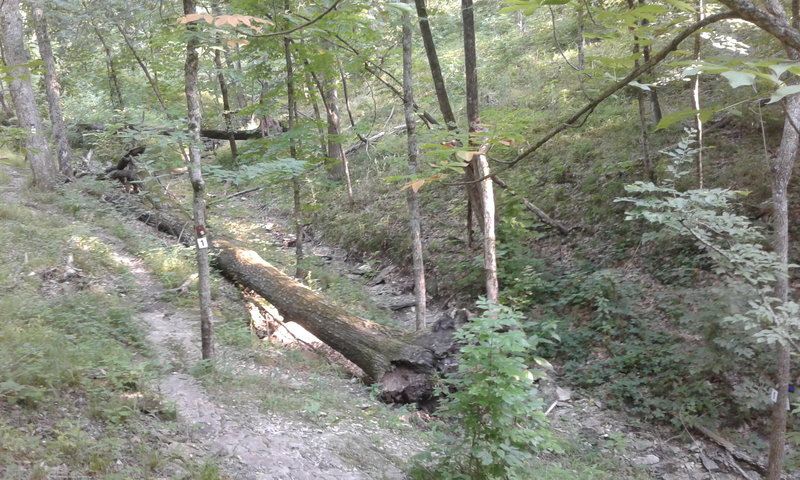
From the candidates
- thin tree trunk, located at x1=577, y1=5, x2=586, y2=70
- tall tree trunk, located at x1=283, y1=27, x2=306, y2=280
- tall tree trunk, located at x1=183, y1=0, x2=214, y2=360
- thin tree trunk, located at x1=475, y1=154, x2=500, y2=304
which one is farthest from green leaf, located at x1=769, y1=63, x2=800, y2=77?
tall tree trunk, located at x1=283, y1=27, x2=306, y2=280

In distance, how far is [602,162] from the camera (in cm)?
1051

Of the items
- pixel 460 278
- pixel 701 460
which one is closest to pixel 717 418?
pixel 701 460

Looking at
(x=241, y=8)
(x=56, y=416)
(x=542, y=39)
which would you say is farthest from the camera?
(x=542, y=39)

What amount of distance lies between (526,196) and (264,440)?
8.28 m

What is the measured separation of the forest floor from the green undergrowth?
3cm

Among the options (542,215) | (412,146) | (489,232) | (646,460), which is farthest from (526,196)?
(646,460)

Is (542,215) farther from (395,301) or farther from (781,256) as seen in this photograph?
(781,256)

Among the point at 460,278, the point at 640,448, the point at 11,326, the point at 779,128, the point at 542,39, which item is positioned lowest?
the point at 640,448

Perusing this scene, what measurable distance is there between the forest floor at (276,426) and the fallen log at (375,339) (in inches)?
13.4

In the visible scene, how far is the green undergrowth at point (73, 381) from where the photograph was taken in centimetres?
357

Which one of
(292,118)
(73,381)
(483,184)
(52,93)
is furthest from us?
(52,93)

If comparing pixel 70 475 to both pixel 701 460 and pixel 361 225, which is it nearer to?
pixel 701 460

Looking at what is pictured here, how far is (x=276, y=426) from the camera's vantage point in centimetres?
520

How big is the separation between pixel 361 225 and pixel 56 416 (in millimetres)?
10000
